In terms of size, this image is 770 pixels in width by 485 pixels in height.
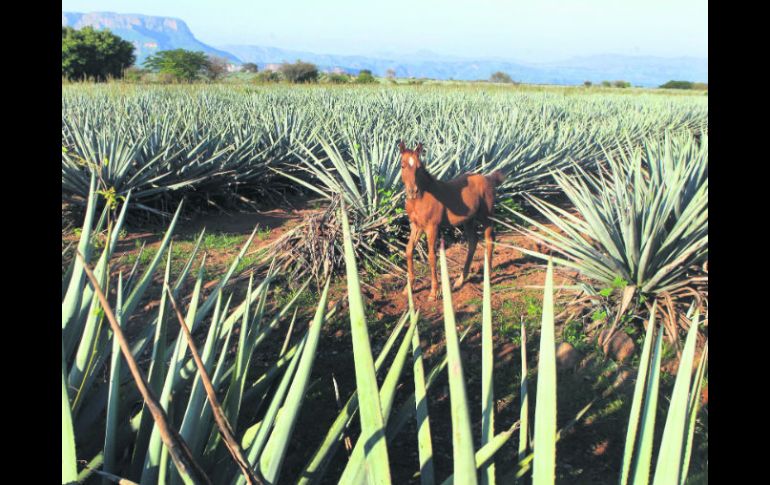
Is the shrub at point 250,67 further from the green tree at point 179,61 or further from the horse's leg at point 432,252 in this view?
the horse's leg at point 432,252

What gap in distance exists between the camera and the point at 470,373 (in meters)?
3.40

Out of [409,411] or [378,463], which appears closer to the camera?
[378,463]

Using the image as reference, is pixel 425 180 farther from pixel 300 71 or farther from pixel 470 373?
pixel 300 71

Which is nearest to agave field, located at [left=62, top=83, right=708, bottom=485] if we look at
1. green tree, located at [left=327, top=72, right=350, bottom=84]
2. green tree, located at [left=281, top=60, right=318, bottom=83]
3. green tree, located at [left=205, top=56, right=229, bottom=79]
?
green tree, located at [left=327, top=72, right=350, bottom=84]

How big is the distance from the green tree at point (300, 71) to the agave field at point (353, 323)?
32.2 m

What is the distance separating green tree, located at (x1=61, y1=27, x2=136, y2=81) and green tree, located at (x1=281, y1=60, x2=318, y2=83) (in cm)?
1174

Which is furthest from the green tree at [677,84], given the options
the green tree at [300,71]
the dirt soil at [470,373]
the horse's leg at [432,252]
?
the horse's leg at [432,252]

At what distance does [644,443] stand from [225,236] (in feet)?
17.7

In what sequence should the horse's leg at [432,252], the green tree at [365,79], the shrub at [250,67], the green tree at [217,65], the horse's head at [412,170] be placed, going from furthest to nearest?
the shrub at [250,67]
the green tree at [217,65]
the green tree at [365,79]
the horse's leg at [432,252]
the horse's head at [412,170]

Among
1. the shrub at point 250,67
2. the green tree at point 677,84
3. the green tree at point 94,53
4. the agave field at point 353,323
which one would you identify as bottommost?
the agave field at point 353,323

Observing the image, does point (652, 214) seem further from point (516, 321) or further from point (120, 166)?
point (120, 166)

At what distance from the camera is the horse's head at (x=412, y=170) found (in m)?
3.66

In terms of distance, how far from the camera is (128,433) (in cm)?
152
